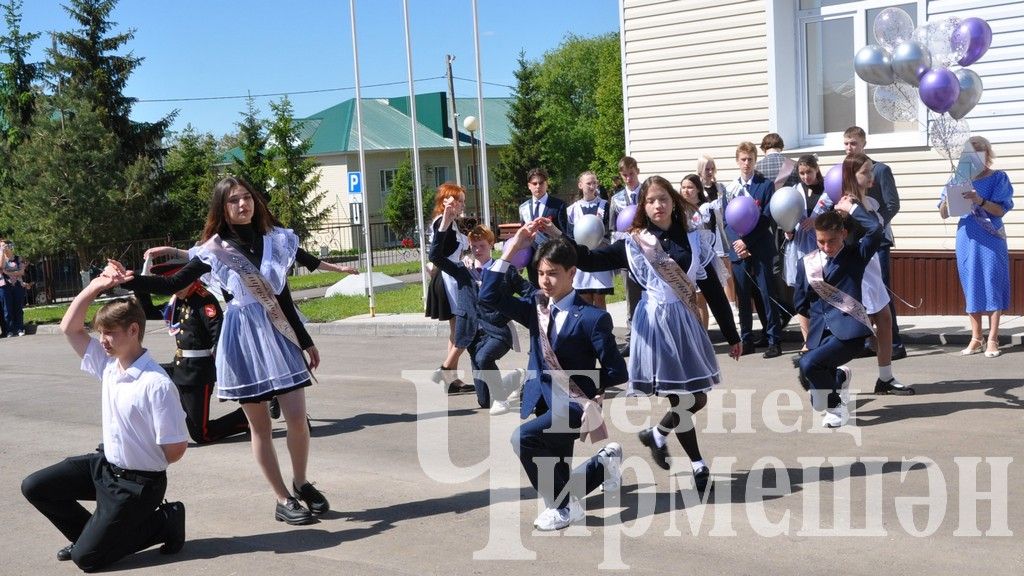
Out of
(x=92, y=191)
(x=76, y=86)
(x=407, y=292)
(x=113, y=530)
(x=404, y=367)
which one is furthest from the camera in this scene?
(x=76, y=86)

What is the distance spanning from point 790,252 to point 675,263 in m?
3.94

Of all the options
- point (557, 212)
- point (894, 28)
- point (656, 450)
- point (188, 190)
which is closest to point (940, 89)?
point (894, 28)

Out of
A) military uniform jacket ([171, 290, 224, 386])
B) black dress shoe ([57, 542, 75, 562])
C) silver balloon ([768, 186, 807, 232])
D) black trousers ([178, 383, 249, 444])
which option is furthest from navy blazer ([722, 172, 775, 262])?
black dress shoe ([57, 542, 75, 562])

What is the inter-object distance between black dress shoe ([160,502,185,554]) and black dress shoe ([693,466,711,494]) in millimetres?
2991

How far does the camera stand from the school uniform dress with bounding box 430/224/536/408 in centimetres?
934

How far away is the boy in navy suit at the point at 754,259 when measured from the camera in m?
11.4

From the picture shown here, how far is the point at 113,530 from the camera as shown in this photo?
574cm

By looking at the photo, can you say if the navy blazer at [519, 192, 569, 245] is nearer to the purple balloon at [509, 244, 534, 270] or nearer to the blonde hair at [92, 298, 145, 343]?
the purple balloon at [509, 244, 534, 270]

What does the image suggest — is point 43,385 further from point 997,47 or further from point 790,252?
point 997,47

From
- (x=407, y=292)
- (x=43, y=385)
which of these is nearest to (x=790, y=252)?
(x=43, y=385)

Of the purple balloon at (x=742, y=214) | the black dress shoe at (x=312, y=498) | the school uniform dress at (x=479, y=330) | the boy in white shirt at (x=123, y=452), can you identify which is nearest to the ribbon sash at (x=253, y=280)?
the boy in white shirt at (x=123, y=452)

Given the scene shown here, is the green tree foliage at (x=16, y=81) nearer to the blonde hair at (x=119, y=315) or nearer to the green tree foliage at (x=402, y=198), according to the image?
the green tree foliage at (x=402, y=198)

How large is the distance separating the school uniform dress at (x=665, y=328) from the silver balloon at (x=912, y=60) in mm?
3477

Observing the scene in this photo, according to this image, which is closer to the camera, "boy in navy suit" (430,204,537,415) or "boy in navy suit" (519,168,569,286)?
"boy in navy suit" (430,204,537,415)
